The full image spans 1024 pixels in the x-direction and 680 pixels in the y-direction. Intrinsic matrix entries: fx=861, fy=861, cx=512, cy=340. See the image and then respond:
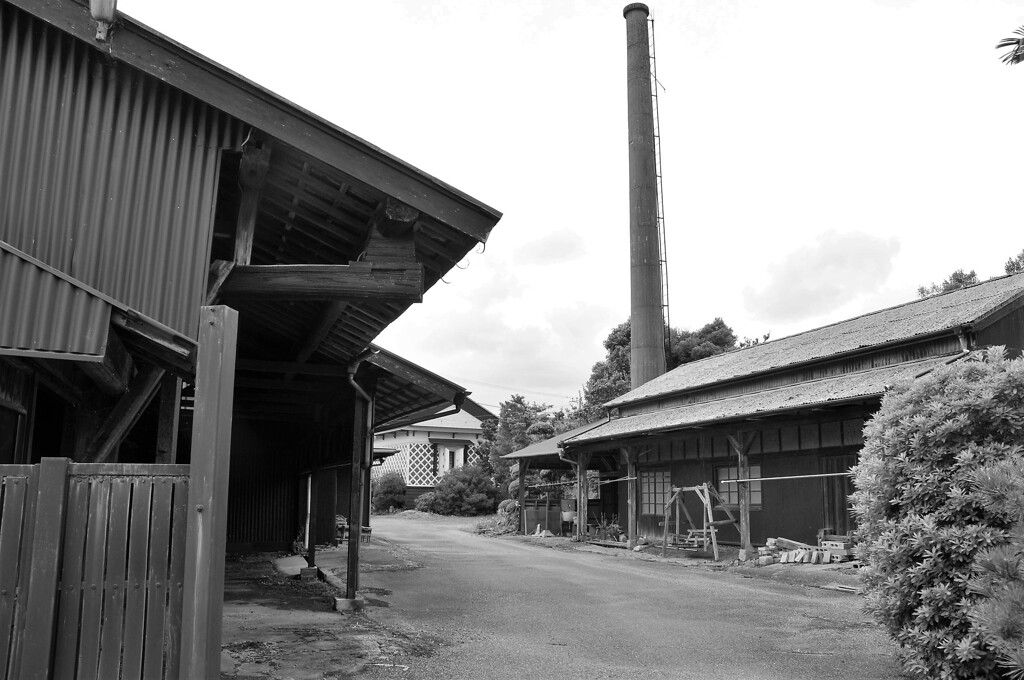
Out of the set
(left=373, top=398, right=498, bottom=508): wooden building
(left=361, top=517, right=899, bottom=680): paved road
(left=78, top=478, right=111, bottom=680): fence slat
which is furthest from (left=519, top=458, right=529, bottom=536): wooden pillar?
(left=78, top=478, right=111, bottom=680): fence slat

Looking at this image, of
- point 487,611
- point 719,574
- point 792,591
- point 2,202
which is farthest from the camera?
point 719,574

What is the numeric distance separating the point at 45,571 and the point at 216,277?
270 centimetres

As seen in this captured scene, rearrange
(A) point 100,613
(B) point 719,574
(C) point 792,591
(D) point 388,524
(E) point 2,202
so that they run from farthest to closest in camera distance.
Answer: (D) point 388,524 → (B) point 719,574 → (C) point 792,591 → (E) point 2,202 → (A) point 100,613

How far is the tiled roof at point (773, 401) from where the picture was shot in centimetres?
1602

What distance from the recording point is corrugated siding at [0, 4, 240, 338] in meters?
5.93

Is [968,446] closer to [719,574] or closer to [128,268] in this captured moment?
[128,268]

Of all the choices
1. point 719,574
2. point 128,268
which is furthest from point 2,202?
point 719,574

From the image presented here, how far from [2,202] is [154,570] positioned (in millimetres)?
2939

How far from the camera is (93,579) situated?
14.6 ft

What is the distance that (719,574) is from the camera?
54.1 feet

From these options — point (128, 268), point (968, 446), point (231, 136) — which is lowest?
point (968, 446)

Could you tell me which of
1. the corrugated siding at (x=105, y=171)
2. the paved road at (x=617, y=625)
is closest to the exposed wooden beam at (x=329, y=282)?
the corrugated siding at (x=105, y=171)

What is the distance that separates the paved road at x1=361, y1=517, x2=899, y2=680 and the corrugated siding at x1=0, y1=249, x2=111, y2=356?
3661mm

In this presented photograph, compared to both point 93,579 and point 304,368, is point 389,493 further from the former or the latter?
point 93,579
